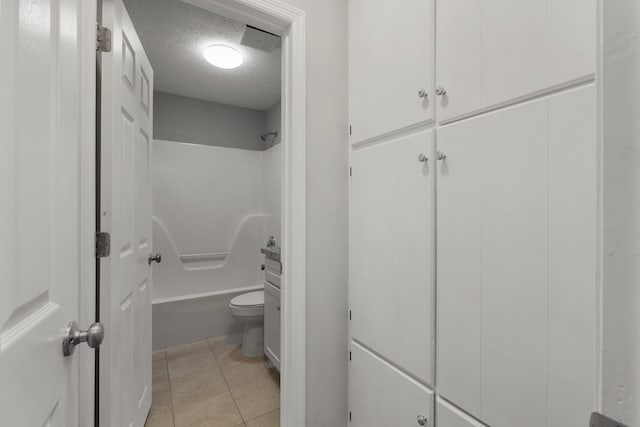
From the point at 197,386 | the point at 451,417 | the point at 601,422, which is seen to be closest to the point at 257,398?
the point at 197,386

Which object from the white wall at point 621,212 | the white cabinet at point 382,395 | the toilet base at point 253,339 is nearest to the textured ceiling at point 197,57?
the white wall at point 621,212

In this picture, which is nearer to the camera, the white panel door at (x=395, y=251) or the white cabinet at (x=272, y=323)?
the white panel door at (x=395, y=251)

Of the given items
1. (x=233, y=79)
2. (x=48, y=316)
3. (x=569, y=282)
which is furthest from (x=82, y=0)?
(x=233, y=79)

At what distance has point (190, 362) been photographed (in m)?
2.30

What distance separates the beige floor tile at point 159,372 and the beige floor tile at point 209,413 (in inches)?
16.9

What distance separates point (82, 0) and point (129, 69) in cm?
35

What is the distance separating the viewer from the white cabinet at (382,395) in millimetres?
972

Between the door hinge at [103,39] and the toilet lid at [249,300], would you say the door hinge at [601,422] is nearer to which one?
the door hinge at [103,39]

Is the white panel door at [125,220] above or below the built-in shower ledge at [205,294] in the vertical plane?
above

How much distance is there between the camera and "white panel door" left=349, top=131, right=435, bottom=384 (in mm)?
955

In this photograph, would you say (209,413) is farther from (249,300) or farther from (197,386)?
(249,300)

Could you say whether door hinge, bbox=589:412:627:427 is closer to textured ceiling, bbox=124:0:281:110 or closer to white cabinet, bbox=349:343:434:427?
white cabinet, bbox=349:343:434:427

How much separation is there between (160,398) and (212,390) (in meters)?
0.32

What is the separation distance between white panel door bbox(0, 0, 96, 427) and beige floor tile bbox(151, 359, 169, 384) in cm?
159
